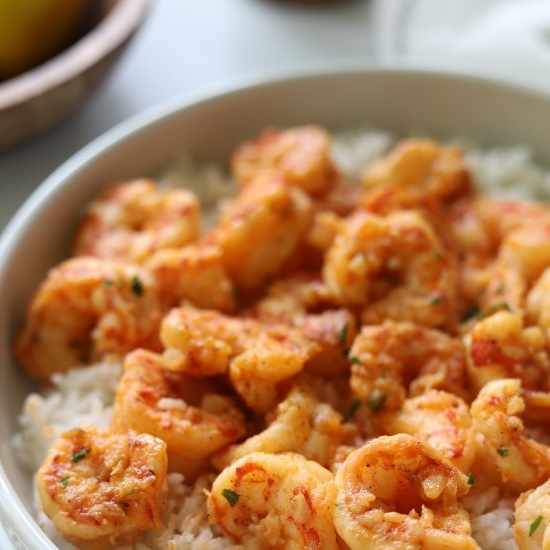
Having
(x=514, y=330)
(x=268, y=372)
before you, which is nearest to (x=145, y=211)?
(x=268, y=372)

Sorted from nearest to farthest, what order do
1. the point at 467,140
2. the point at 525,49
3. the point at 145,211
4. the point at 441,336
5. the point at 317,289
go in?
the point at 441,336
the point at 317,289
the point at 145,211
the point at 467,140
the point at 525,49

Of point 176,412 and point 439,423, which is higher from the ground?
point 176,412

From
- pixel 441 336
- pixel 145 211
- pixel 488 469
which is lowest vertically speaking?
pixel 488 469

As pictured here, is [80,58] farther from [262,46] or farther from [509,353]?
[509,353]

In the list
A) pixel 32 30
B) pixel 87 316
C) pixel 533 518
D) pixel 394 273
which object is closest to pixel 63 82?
pixel 32 30

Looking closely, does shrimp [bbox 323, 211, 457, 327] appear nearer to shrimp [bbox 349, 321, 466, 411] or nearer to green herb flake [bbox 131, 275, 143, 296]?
shrimp [bbox 349, 321, 466, 411]

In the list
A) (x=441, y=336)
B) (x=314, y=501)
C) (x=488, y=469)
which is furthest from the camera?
(x=441, y=336)

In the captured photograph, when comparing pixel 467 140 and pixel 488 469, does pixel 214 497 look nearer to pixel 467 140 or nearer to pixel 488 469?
pixel 488 469

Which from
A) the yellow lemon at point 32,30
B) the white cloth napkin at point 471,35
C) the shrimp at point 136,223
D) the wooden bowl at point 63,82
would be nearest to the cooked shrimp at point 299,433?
the shrimp at point 136,223
